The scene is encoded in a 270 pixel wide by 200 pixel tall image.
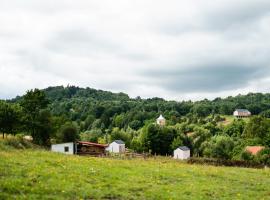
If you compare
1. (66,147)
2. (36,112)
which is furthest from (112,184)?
(36,112)

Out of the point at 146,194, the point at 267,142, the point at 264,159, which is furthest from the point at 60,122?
the point at 146,194

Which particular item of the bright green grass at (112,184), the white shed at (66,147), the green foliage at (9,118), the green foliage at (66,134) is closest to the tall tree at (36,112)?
the white shed at (66,147)

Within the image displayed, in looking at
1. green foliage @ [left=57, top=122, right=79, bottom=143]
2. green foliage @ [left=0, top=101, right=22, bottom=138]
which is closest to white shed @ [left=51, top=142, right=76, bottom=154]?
green foliage @ [left=0, top=101, right=22, bottom=138]

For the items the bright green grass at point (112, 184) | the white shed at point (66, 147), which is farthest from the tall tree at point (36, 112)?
the bright green grass at point (112, 184)

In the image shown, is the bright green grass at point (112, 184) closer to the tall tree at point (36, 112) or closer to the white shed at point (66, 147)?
the white shed at point (66, 147)

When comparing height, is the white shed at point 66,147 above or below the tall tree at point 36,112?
below

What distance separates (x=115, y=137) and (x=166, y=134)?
22.4 m

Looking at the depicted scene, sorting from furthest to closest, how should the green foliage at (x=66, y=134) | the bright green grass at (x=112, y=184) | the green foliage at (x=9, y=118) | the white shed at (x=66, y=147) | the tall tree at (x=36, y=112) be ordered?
the green foliage at (x=66, y=134) < the tall tree at (x=36, y=112) < the white shed at (x=66, y=147) < the green foliage at (x=9, y=118) < the bright green grass at (x=112, y=184)

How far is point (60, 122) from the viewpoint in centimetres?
9400

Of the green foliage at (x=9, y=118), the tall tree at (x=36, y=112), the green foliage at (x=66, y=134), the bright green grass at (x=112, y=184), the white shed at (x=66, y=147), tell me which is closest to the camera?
the bright green grass at (x=112, y=184)

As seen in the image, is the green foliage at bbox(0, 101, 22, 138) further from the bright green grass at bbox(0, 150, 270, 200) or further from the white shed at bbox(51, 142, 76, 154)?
the bright green grass at bbox(0, 150, 270, 200)

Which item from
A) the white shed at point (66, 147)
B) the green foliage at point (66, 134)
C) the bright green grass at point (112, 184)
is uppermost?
the green foliage at point (66, 134)

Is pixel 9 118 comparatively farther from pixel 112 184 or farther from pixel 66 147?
pixel 112 184

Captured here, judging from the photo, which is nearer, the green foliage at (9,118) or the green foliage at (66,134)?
the green foliage at (9,118)
